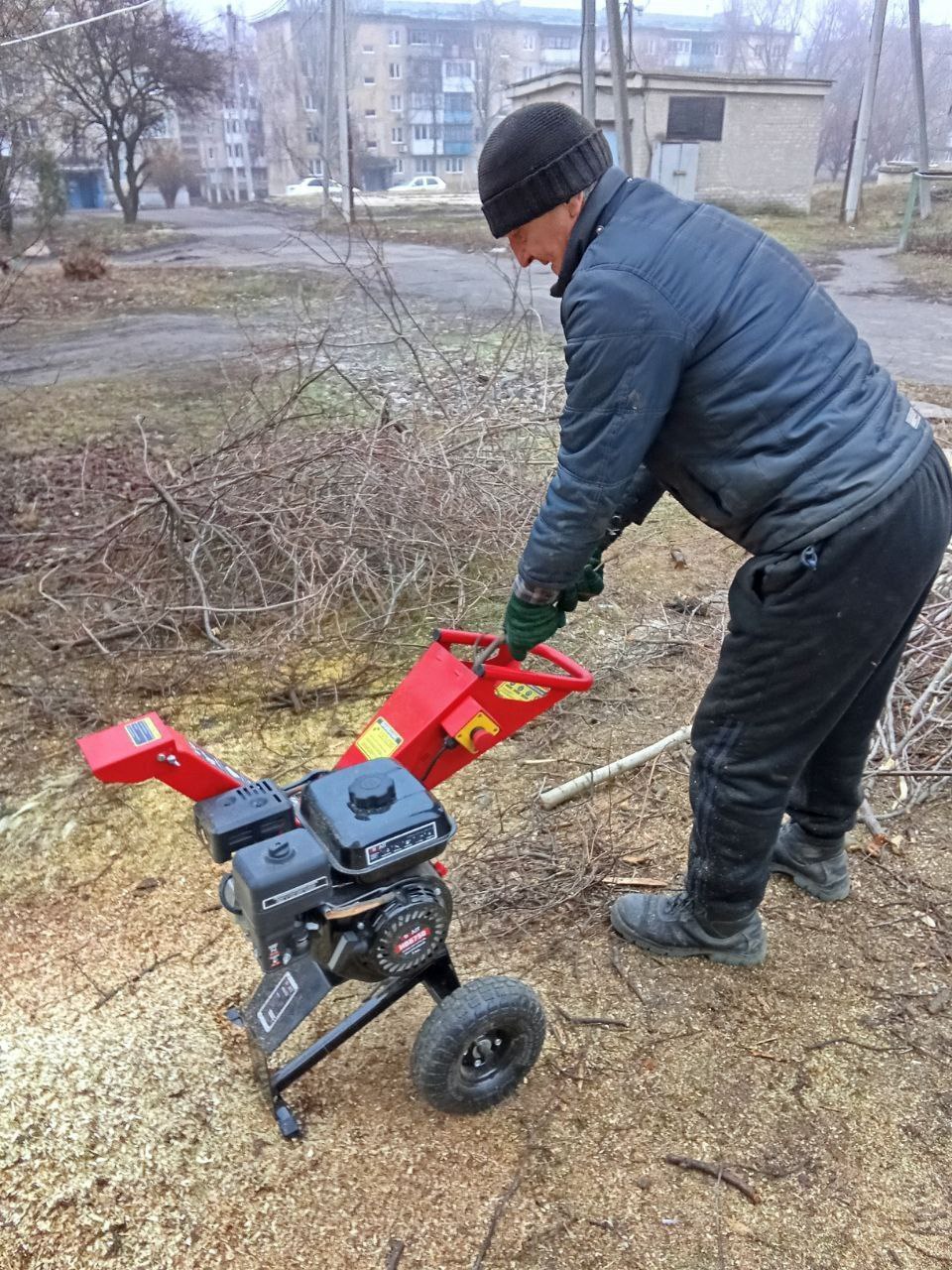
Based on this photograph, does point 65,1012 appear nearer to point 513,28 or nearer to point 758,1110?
point 758,1110

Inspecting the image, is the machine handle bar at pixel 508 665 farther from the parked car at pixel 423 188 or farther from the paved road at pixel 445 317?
the parked car at pixel 423 188

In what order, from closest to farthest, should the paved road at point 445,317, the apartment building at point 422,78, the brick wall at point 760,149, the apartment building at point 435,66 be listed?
the paved road at point 445,317 → the brick wall at point 760,149 → the apartment building at point 435,66 → the apartment building at point 422,78

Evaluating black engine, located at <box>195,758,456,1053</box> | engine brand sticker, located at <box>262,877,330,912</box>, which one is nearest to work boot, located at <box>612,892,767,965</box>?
black engine, located at <box>195,758,456,1053</box>

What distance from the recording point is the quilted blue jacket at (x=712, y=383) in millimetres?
1808

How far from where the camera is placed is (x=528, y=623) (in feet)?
6.84

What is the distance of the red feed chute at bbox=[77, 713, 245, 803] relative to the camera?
1.72 m

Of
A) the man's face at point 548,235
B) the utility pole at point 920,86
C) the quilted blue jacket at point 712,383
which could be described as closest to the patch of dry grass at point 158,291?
the man's face at point 548,235

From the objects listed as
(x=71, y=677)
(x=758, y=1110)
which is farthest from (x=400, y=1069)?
(x=71, y=677)

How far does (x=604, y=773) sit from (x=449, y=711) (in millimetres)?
1256

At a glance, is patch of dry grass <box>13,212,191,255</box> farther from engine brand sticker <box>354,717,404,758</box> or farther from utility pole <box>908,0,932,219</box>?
engine brand sticker <box>354,717,404,758</box>

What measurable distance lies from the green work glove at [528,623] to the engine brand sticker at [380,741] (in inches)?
13.1

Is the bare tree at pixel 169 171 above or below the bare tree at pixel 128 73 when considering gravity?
below

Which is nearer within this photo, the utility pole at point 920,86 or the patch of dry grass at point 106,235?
the utility pole at point 920,86

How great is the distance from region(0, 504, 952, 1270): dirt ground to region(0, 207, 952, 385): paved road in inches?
173
